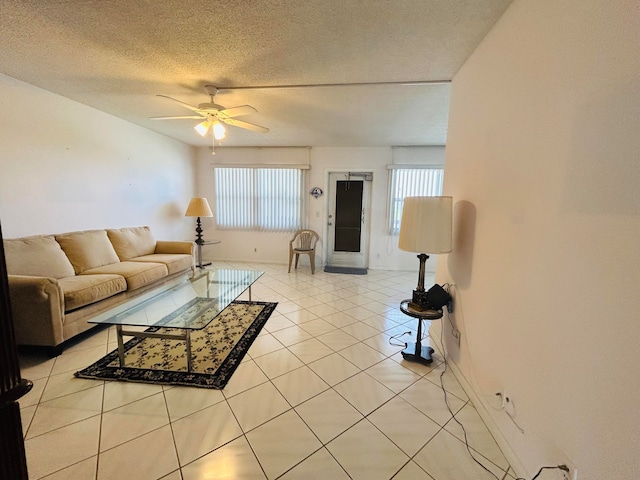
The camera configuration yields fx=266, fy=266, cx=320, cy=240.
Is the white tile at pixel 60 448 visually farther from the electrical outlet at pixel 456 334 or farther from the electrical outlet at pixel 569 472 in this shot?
the electrical outlet at pixel 456 334

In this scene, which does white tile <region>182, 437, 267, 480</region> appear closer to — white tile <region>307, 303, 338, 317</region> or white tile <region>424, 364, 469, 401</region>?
white tile <region>424, 364, 469, 401</region>

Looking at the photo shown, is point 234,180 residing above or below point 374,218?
above

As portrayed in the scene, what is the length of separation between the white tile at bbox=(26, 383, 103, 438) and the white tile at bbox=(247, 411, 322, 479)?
101 cm

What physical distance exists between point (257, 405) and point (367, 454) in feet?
2.31

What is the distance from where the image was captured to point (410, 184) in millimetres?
5062

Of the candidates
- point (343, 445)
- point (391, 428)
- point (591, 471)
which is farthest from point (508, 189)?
point (343, 445)

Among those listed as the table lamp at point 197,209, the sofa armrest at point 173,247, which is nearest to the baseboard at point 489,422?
the sofa armrest at point 173,247

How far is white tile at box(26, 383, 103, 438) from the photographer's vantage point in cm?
147

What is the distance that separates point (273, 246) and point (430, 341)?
3.73 metres

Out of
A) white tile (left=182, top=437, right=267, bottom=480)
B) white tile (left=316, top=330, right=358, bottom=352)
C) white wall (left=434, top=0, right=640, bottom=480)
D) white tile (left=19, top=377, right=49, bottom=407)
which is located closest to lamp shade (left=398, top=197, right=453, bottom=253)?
white wall (left=434, top=0, right=640, bottom=480)

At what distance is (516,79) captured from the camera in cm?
134

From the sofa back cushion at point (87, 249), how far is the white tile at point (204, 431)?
7.64 feet

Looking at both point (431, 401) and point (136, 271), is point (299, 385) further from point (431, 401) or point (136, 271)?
point (136, 271)

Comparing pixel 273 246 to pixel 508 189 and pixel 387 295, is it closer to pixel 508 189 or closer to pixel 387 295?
pixel 387 295
